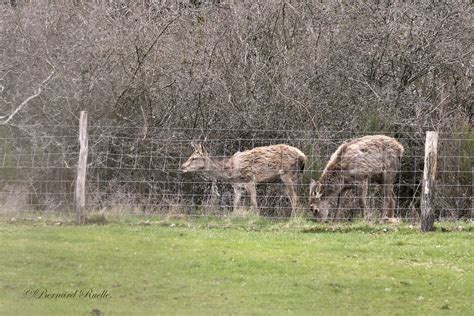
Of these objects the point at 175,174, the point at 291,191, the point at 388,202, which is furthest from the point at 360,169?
the point at 175,174

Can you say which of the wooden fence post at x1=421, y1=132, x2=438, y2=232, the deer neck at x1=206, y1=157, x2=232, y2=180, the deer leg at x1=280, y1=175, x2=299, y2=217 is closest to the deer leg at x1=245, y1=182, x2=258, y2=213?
the deer neck at x1=206, y1=157, x2=232, y2=180

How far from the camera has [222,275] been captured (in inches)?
368

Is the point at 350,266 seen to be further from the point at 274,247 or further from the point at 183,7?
the point at 183,7

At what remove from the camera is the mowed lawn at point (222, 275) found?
25.7ft

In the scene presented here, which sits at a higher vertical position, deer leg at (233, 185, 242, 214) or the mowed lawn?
deer leg at (233, 185, 242, 214)

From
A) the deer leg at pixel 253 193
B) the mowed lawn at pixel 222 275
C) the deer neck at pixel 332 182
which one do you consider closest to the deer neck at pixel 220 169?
the deer leg at pixel 253 193

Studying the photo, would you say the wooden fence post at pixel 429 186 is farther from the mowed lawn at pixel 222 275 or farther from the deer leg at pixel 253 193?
the deer leg at pixel 253 193

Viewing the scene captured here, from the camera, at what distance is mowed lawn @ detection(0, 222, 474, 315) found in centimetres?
784

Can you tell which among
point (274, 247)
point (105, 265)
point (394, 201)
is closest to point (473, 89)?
point (394, 201)

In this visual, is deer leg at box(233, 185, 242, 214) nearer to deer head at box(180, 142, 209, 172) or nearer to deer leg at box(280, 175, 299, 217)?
deer head at box(180, 142, 209, 172)

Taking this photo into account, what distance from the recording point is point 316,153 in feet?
53.7

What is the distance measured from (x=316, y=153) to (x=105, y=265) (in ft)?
28.1

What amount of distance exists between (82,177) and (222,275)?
5201 mm

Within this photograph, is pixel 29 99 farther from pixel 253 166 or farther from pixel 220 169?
pixel 253 166
